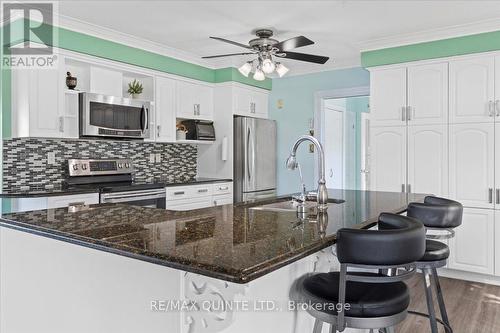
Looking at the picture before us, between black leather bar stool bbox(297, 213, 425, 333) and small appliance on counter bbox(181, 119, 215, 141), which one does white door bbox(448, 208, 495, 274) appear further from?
small appliance on counter bbox(181, 119, 215, 141)

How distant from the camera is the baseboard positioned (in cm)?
365

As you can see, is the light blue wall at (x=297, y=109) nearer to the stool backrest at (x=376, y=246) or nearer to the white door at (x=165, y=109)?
the white door at (x=165, y=109)

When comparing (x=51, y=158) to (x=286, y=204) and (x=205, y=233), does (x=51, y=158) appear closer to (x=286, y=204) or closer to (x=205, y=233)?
(x=286, y=204)

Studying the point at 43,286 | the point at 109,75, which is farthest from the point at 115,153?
the point at 43,286

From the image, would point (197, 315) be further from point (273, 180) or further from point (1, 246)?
point (273, 180)

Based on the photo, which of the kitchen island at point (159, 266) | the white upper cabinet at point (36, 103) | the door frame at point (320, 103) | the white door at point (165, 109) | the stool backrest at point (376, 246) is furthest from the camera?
the door frame at point (320, 103)

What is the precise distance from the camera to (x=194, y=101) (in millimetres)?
5004

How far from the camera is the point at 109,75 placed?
402cm

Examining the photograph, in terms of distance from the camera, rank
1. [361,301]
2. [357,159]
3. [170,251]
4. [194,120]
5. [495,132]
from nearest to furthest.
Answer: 1. [170,251]
2. [361,301]
3. [495,132]
4. [194,120]
5. [357,159]

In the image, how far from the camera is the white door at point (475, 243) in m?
3.64

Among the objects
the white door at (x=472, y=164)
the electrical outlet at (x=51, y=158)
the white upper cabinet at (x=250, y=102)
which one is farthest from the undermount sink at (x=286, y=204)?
the white upper cabinet at (x=250, y=102)

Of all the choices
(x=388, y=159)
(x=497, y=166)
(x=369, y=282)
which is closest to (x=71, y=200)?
(x=369, y=282)

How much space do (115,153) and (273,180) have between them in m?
2.42

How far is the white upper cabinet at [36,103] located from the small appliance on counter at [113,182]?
507mm
